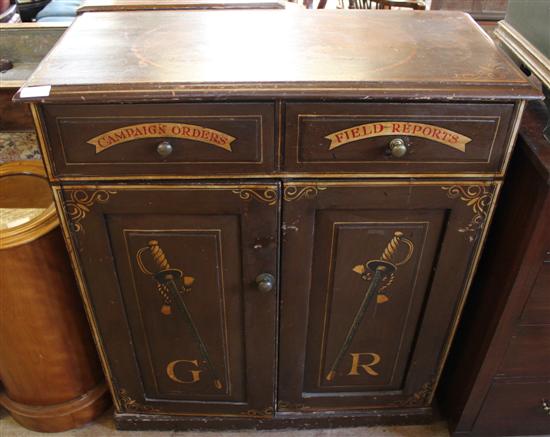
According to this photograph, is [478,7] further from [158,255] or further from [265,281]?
[158,255]

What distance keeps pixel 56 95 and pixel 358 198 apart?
54 cm

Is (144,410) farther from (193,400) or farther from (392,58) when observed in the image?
(392,58)

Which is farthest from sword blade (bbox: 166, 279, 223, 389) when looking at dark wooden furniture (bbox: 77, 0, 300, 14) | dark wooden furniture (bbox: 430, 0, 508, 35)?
dark wooden furniture (bbox: 430, 0, 508, 35)

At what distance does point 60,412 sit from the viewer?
139 cm

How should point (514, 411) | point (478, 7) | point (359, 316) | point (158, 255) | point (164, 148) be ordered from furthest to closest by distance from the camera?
1. point (478, 7)
2. point (514, 411)
3. point (359, 316)
4. point (158, 255)
5. point (164, 148)

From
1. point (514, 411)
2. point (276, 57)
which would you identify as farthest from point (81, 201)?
point (514, 411)

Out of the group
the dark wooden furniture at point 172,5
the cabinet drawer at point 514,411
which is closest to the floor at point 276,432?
the cabinet drawer at point 514,411

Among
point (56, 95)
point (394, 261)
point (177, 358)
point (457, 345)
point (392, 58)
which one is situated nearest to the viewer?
point (56, 95)

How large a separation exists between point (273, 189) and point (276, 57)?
0.77ft

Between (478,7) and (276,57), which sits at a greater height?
(276,57)

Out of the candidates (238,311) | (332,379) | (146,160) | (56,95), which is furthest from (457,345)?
(56,95)

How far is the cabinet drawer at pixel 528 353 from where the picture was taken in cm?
116

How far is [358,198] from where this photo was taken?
39.4 inches

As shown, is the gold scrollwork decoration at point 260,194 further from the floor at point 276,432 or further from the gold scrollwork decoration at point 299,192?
the floor at point 276,432
